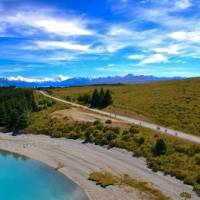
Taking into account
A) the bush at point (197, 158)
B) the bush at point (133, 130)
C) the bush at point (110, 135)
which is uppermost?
the bush at point (133, 130)

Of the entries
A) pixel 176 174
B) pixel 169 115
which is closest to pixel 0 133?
pixel 169 115

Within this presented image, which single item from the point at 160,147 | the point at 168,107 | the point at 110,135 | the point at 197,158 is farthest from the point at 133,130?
the point at 168,107

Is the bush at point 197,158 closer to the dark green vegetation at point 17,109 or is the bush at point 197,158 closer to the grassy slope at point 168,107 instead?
the grassy slope at point 168,107

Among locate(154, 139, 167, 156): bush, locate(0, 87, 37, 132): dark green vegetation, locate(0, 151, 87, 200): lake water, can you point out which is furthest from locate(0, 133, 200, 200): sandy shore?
locate(0, 87, 37, 132): dark green vegetation

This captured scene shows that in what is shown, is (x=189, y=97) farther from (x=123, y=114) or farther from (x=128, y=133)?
(x=128, y=133)

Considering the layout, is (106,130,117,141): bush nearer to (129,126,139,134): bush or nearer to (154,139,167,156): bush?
(129,126,139,134): bush

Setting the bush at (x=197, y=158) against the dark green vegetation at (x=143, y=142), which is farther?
the bush at (x=197, y=158)

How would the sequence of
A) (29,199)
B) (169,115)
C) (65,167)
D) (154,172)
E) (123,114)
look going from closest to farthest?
(29,199), (154,172), (65,167), (169,115), (123,114)

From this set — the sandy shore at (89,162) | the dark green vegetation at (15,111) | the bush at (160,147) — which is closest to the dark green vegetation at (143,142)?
the bush at (160,147)

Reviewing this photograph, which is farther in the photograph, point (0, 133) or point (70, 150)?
point (0, 133)
